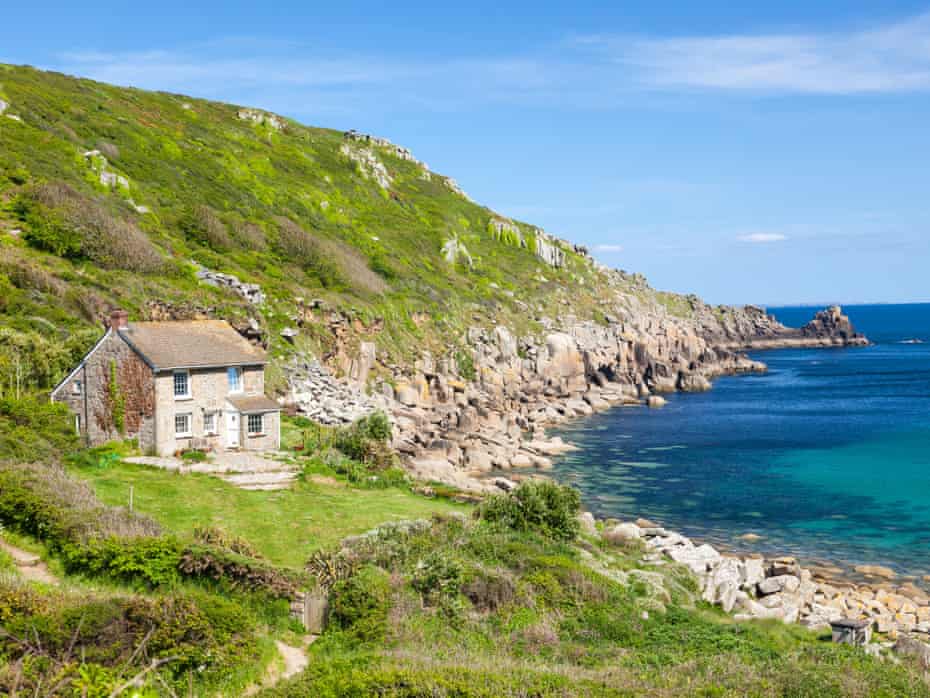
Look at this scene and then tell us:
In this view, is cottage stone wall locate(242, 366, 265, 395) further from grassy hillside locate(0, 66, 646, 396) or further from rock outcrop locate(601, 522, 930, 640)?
rock outcrop locate(601, 522, 930, 640)

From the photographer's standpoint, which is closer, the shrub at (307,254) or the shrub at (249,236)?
the shrub at (249,236)

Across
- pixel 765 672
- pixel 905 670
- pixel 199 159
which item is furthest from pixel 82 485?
pixel 199 159

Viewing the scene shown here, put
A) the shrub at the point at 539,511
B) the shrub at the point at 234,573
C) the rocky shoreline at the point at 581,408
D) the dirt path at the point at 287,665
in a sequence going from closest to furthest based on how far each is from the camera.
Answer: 1. the dirt path at the point at 287,665
2. the shrub at the point at 234,573
3. the shrub at the point at 539,511
4. the rocky shoreline at the point at 581,408

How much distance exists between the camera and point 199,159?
310ft

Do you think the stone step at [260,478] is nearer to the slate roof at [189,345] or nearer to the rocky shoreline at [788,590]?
the slate roof at [189,345]

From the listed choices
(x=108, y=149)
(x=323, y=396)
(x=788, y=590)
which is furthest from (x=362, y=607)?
(x=108, y=149)

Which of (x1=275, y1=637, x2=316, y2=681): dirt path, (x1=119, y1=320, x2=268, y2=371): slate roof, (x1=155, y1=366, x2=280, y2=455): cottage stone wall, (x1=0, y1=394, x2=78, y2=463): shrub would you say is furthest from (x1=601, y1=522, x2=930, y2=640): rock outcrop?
(x1=0, y1=394, x2=78, y2=463): shrub

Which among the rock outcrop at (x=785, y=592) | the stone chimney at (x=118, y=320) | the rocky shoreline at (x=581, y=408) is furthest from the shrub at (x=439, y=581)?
the stone chimney at (x=118, y=320)

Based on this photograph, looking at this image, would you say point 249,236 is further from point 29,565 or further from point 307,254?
point 29,565

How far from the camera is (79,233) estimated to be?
56.8 meters

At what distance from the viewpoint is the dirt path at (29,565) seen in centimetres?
2139

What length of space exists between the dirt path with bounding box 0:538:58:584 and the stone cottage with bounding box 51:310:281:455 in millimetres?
12979

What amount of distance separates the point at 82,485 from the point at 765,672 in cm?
2122

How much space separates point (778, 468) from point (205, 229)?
50.2m
